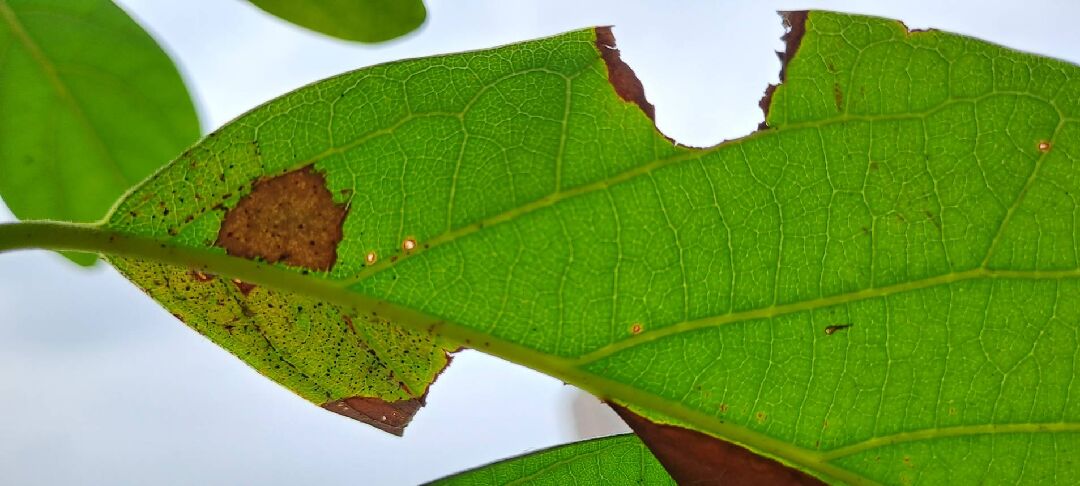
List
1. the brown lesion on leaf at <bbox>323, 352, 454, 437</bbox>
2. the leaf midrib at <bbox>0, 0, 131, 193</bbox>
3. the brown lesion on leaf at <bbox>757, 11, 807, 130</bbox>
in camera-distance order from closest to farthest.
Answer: the brown lesion on leaf at <bbox>757, 11, 807, 130</bbox> < the brown lesion on leaf at <bbox>323, 352, 454, 437</bbox> < the leaf midrib at <bbox>0, 0, 131, 193</bbox>

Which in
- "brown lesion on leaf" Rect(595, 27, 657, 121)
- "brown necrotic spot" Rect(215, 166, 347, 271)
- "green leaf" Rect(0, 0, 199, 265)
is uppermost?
"green leaf" Rect(0, 0, 199, 265)

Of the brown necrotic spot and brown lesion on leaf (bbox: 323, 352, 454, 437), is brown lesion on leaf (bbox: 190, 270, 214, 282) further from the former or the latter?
brown lesion on leaf (bbox: 323, 352, 454, 437)

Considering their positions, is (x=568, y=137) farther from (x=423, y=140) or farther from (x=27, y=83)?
(x=27, y=83)

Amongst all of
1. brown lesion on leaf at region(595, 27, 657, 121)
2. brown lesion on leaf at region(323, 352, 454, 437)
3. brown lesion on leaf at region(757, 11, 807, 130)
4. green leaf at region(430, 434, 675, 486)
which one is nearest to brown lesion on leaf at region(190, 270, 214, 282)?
brown lesion on leaf at region(323, 352, 454, 437)

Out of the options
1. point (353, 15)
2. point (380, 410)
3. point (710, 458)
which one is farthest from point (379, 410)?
point (353, 15)

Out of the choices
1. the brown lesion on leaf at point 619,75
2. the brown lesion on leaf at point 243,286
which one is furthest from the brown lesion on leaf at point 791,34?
the brown lesion on leaf at point 243,286

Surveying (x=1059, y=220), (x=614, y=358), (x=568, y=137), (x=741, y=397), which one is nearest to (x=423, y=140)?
(x=568, y=137)

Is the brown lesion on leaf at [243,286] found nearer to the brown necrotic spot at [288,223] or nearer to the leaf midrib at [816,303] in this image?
the brown necrotic spot at [288,223]
